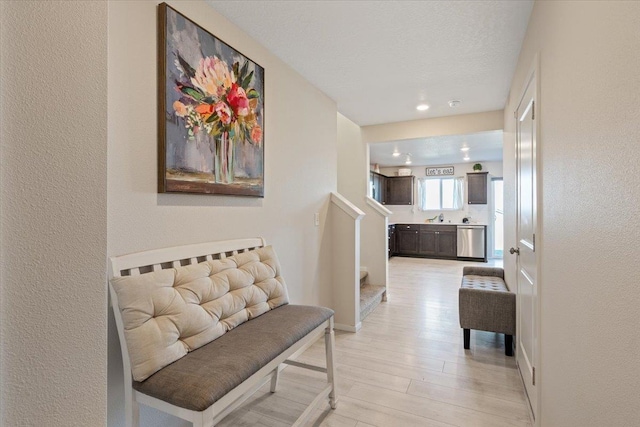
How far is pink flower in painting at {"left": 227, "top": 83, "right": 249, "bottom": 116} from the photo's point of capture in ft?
6.59

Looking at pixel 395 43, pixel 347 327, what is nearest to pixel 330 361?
pixel 347 327

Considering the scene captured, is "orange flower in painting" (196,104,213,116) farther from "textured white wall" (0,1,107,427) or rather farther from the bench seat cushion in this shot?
the bench seat cushion

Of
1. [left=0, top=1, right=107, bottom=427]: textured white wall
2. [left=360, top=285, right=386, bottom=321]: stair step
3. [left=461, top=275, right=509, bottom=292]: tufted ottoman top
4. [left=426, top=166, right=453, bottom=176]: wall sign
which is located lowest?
[left=360, top=285, right=386, bottom=321]: stair step

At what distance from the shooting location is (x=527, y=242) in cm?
207

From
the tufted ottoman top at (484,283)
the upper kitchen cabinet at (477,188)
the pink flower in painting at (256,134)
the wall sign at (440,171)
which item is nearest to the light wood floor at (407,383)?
the tufted ottoman top at (484,283)

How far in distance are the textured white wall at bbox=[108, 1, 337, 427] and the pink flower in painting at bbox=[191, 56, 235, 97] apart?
0.73 ft

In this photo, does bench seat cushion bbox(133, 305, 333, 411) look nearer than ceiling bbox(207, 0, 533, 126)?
Yes

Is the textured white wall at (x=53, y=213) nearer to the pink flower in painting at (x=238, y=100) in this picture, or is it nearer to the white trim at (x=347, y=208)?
the pink flower in painting at (x=238, y=100)

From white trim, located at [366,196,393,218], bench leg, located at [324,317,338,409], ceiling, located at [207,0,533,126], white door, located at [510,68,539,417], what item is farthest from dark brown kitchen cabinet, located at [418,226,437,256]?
bench leg, located at [324,317,338,409]

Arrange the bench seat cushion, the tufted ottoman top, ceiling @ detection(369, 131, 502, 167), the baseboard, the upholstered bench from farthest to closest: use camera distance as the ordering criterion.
Result: 1. ceiling @ detection(369, 131, 502, 167)
2. the baseboard
3. the tufted ottoman top
4. the upholstered bench
5. the bench seat cushion

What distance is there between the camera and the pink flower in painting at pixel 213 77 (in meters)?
1.79

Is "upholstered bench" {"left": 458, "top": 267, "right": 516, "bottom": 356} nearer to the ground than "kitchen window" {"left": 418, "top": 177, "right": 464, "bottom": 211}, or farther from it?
nearer to the ground

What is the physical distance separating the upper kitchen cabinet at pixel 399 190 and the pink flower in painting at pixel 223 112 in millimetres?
7263

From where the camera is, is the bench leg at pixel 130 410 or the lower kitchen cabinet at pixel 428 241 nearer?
the bench leg at pixel 130 410
